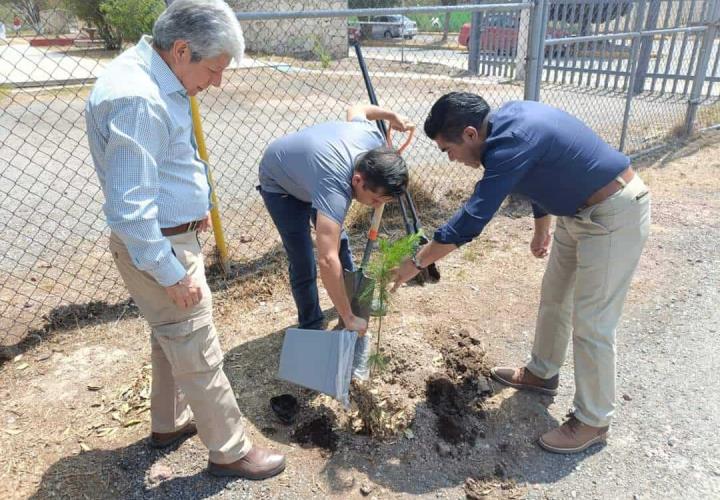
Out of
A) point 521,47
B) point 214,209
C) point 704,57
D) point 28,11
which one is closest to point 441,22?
point 521,47

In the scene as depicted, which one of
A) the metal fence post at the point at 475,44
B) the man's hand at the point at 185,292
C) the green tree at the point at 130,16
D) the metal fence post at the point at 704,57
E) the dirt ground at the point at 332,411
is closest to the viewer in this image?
the man's hand at the point at 185,292

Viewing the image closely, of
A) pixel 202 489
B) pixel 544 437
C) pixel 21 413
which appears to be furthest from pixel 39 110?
pixel 544 437

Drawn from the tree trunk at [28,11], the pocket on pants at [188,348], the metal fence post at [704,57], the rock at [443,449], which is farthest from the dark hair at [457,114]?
the metal fence post at [704,57]

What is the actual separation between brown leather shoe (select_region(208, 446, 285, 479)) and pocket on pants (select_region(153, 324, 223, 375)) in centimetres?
50

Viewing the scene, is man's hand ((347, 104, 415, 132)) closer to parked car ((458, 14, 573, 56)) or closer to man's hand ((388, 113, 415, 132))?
man's hand ((388, 113, 415, 132))

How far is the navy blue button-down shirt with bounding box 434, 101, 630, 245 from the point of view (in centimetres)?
205

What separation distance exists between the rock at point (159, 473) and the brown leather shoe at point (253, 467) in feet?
0.61

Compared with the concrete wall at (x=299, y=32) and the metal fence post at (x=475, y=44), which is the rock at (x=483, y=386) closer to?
the metal fence post at (x=475, y=44)

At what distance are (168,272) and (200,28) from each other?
0.78m

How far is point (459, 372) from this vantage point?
299cm

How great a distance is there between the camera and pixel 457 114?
2.09 m

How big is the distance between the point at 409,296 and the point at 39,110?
951 cm

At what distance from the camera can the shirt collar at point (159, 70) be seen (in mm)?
1727

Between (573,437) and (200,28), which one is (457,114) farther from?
(573,437)
